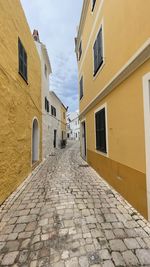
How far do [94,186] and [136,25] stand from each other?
4394mm

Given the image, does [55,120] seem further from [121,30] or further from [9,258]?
[9,258]

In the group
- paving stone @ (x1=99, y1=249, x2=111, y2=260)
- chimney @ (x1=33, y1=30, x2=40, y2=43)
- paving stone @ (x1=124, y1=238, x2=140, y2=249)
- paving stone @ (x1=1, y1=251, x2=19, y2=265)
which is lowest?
paving stone @ (x1=1, y1=251, x2=19, y2=265)

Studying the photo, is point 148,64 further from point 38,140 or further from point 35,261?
A: point 38,140

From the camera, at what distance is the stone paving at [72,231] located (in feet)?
6.89

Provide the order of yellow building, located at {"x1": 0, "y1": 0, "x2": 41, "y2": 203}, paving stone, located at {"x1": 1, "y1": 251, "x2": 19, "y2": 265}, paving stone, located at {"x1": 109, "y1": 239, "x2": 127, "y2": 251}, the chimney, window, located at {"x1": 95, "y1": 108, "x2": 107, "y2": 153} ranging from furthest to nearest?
the chimney
window, located at {"x1": 95, "y1": 108, "x2": 107, "y2": 153}
yellow building, located at {"x1": 0, "y1": 0, "x2": 41, "y2": 203}
paving stone, located at {"x1": 109, "y1": 239, "x2": 127, "y2": 251}
paving stone, located at {"x1": 1, "y1": 251, "x2": 19, "y2": 265}

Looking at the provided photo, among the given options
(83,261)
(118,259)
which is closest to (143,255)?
(118,259)

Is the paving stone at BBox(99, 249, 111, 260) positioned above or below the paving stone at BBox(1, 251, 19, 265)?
above

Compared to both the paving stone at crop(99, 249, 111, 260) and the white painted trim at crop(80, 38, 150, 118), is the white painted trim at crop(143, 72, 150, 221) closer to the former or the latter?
the white painted trim at crop(80, 38, 150, 118)

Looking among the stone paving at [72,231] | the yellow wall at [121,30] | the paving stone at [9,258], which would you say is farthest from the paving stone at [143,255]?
the yellow wall at [121,30]

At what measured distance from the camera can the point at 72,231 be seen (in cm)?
268

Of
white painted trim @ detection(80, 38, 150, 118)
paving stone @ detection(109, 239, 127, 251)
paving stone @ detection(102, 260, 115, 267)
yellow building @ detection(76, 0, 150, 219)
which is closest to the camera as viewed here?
paving stone @ detection(102, 260, 115, 267)

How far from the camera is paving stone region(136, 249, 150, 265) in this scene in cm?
203

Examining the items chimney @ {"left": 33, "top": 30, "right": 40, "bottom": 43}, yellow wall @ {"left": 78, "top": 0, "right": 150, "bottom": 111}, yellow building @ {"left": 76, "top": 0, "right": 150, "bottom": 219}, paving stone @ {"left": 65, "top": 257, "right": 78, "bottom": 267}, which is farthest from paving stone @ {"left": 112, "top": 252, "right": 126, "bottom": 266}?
chimney @ {"left": 33, "top": 30, "right": 40, "bottom": 43}

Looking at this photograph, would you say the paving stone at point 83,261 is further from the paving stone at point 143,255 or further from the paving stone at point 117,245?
the paving stone at point 143,255
